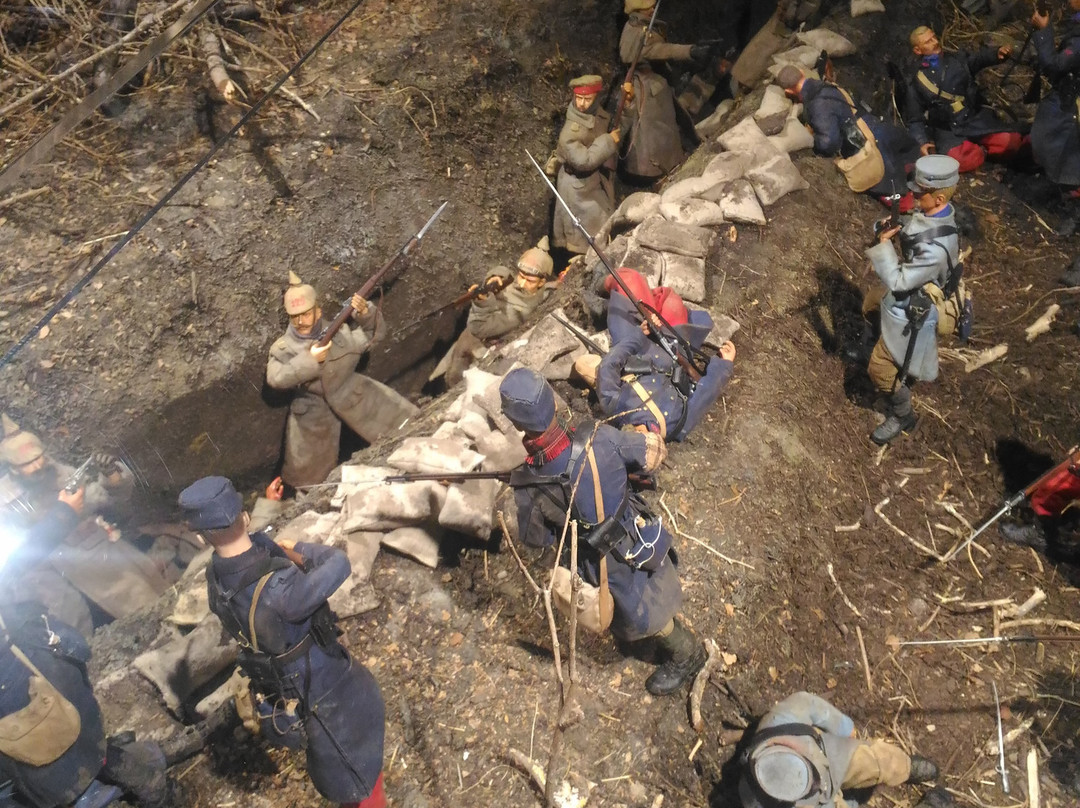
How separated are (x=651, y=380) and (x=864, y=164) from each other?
358cm

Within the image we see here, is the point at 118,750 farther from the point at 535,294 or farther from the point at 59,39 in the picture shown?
the point at 59,39

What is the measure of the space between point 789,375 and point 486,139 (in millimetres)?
4131

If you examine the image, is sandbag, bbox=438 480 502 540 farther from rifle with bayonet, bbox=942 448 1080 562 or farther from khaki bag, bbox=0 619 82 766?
rifle with bayonet, bbox=942 448 1080 562

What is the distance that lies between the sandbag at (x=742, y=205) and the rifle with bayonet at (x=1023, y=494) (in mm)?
2735

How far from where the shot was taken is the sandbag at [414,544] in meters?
4.41

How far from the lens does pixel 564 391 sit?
16.7 feet

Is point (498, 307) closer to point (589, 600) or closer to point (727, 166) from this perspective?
point (727, 166)

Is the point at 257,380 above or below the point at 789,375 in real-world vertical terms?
above

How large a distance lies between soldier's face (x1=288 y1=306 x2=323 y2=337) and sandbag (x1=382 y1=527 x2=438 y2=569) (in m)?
2.23

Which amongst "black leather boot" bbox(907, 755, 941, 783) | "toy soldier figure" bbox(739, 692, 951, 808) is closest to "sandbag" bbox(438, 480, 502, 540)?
"toy soldier figure" bbox(739, 692, 951, 808)

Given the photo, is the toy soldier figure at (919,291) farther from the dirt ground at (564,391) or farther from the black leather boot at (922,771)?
the black leather boot at (922,771)

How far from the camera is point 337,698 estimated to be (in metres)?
3.43

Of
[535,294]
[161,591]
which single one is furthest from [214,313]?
[535,294]

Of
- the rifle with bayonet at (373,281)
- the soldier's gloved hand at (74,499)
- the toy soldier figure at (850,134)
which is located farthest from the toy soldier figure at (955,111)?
the soldier's gloved hand at (74,499)
